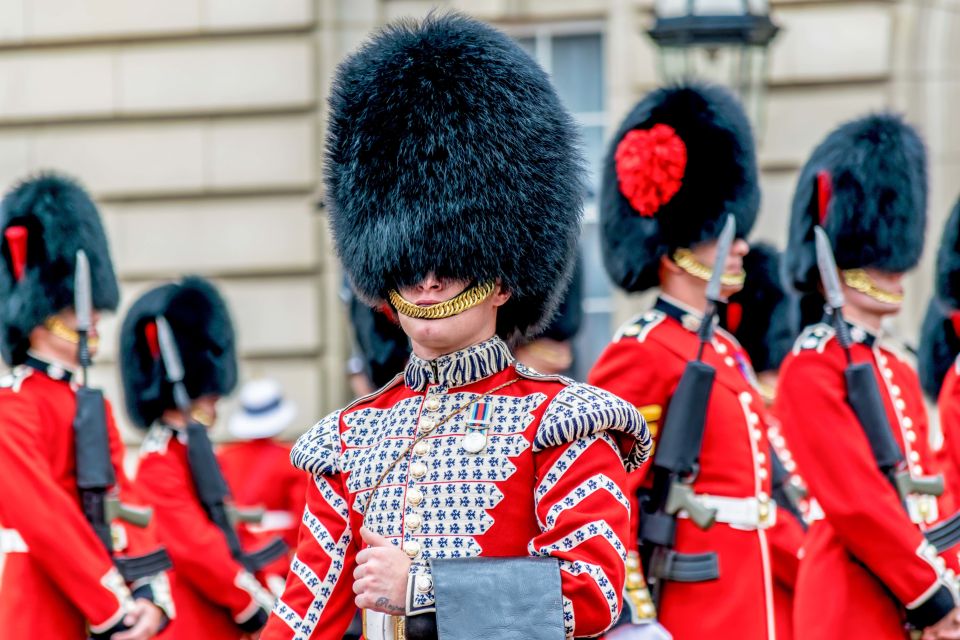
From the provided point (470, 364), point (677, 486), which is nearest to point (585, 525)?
point (470, 364)

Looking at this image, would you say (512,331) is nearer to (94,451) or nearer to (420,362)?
(420,362)

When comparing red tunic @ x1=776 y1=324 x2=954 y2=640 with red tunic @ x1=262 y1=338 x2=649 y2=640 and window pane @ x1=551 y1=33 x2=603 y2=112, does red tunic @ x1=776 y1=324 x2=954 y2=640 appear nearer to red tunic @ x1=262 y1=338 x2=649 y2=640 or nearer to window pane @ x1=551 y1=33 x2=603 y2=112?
red tunic @ x1=262 y1=338 x2=649 y2=640

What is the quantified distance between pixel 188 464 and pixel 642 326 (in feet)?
A: 7.02

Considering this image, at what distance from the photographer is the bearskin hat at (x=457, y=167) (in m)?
3.28

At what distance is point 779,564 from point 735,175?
1.19m

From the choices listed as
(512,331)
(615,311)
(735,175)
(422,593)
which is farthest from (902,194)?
(615,311)

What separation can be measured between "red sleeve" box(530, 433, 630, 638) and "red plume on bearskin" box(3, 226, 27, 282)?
9.65 ft

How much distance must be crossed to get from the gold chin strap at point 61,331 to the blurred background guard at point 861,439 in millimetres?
2066

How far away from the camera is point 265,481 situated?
24.2 feet

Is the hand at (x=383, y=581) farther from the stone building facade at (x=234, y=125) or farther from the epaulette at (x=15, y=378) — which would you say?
the stone building facade at (x=234, y=125)

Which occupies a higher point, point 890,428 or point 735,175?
point 735,175

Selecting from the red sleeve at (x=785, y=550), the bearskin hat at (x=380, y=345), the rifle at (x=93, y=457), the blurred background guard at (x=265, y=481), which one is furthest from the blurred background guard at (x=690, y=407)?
the blurred background guard at (x=265, y=481)

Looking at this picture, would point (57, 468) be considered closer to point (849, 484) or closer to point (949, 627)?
point (849, 484)

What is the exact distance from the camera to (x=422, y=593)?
9.95ft
